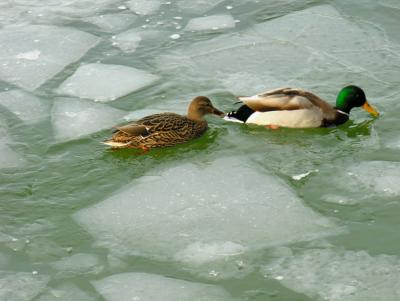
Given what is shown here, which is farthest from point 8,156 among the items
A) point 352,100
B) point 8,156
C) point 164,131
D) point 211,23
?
point 211,23

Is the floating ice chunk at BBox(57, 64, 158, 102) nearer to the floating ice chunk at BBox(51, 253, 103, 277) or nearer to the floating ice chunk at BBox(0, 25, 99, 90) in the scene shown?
the floating ice chunk at BBox(0, 25, 99, 90)

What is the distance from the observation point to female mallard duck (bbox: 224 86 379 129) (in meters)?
6.05

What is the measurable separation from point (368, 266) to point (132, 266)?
1.29 m

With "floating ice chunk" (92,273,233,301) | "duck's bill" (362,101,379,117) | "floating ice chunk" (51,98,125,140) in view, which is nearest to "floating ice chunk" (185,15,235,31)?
"floating ice chunk" (51,98,125,140)

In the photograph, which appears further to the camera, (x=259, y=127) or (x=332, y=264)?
(x=259, y=127)

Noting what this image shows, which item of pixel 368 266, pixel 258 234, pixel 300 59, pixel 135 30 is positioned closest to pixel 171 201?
pixel 258 234

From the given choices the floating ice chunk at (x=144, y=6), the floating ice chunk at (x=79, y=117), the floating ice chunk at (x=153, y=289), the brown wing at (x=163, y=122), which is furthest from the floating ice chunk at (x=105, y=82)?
the floating ice chunk at (x=153, y=289)

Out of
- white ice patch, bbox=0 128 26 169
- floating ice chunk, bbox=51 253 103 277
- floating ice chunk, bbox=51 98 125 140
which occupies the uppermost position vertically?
floating ice chunk, bbox=51 98 125 140

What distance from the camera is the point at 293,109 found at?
6.07m

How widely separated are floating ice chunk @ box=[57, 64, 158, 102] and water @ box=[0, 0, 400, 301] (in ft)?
0.06

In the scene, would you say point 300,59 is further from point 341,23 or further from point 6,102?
point 6,102

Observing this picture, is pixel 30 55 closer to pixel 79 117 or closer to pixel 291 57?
pixel 79 117

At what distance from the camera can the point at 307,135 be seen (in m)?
6.04

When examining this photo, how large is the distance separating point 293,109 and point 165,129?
1.03 meters
